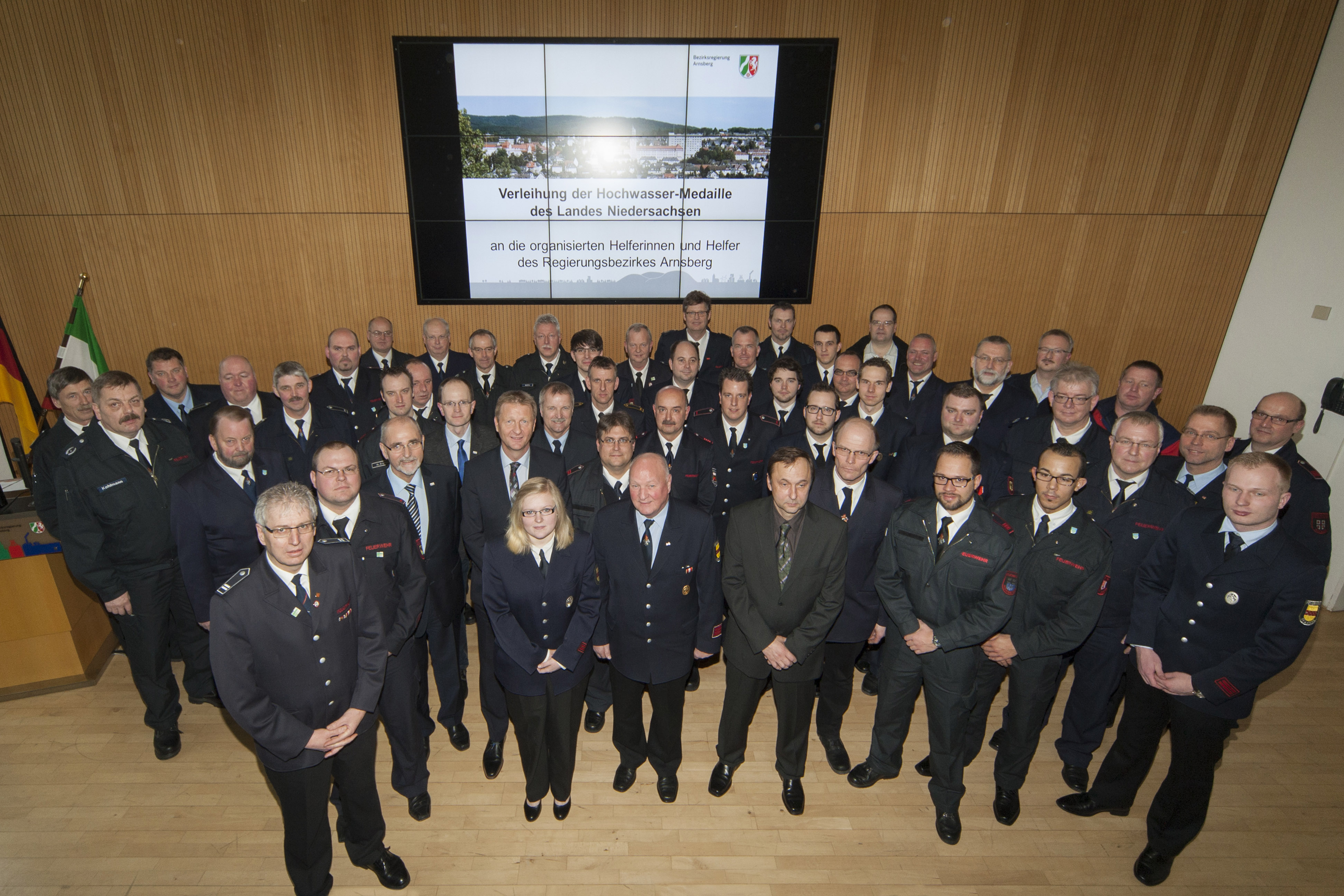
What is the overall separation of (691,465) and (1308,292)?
6.26 metres

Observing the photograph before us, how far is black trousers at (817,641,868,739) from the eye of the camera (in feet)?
12.1

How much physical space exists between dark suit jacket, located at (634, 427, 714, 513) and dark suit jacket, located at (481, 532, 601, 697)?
1027 mm

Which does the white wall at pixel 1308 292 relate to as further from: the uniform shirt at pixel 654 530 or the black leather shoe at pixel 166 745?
the black leather shoe at pixel 166 745

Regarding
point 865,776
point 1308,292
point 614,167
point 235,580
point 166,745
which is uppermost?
point 614,167

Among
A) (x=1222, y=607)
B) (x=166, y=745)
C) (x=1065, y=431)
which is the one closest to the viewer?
(x=1222, y=607)

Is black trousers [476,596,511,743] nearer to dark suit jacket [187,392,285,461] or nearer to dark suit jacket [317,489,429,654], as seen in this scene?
dark suit jacket [317,489,429,654]

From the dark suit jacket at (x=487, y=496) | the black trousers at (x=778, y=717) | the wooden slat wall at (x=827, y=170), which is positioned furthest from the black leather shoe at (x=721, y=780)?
the wooden slat wall at (x=827, y=170)

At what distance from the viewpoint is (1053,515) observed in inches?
124

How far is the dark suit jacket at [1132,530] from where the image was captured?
337 cm

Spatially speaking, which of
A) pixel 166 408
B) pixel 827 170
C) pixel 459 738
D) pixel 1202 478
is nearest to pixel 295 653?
pixel 459 738

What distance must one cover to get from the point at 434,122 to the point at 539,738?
5590mm

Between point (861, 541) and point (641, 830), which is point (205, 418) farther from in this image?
point (861, 541)

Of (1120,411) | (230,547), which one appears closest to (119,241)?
(230,547)

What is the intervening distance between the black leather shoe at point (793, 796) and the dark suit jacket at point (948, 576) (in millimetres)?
1045
